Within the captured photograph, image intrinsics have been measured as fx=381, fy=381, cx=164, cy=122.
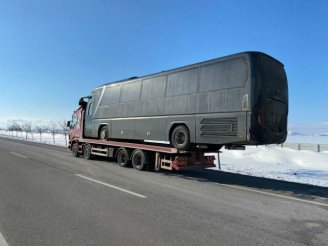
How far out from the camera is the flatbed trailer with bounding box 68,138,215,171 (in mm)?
13330

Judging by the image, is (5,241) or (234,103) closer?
(5,241)

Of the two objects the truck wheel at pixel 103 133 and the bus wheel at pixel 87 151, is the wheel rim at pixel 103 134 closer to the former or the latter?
the truck wheel at pixel 103 133

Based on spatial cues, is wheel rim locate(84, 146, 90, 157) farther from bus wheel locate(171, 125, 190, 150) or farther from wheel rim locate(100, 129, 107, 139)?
bus wheel locate(171, 125, 190, 150)

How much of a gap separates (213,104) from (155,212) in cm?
515

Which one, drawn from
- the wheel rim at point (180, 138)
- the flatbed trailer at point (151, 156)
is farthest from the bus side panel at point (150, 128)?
the wheel rim at point (180, 138)

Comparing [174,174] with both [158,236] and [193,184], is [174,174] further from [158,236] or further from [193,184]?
[158,236]

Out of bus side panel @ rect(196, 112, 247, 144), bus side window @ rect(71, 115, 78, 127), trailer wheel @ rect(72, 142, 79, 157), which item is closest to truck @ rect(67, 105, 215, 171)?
trailer wheel @ rect(72, 142, 79, 157)

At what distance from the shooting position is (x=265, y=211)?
25.8ft

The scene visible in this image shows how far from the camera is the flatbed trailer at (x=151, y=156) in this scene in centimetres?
1333

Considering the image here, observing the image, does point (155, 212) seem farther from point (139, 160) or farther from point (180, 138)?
point (139, 160)

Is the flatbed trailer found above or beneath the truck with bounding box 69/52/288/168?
beneath

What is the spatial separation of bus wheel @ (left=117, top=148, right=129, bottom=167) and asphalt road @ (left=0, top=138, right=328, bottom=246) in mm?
3405

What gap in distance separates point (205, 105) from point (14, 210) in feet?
21.8

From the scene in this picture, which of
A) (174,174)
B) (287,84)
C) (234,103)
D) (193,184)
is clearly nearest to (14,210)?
(193,184)
